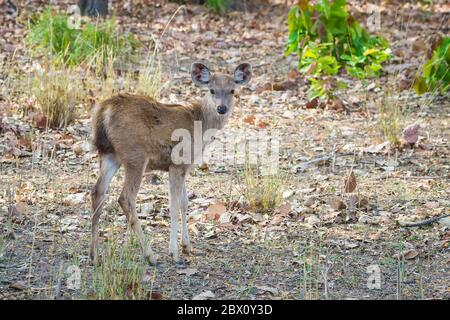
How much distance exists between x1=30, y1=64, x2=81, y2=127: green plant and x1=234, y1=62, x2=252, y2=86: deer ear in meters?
2.89

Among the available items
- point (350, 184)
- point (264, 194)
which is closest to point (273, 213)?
point (264, 194)

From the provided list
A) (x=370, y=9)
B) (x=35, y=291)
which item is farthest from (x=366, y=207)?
(x=370, y=9)

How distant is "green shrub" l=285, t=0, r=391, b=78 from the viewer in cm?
1019

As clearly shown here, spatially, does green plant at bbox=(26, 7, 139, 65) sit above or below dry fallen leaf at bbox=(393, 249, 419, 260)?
above

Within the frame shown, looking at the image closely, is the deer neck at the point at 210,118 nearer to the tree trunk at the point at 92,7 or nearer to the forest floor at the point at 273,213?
the forest floor at the point at 273,213

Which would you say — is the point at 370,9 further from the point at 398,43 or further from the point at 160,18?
the point at 160,18

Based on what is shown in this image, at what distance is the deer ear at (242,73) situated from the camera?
7336mm

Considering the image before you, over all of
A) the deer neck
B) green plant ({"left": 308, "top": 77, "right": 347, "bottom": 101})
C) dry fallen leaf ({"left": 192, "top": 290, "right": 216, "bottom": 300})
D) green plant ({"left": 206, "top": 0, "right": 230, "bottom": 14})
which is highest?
the deer neck

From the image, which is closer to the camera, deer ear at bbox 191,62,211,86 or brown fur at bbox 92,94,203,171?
brown fur at bbox 92,94,203,171

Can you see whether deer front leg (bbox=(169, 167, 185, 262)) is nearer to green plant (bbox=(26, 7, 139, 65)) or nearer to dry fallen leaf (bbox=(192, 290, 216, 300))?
dry fallen leaf (bbox=(192, 290, 216, 300))

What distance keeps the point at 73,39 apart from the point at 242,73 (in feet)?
17.0

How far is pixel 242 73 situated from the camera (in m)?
7.38

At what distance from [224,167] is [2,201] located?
2.34 meters

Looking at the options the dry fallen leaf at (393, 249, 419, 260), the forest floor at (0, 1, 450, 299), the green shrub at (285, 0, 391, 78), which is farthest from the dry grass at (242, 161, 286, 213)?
the green shrub at (285, 0, 391, 78)
